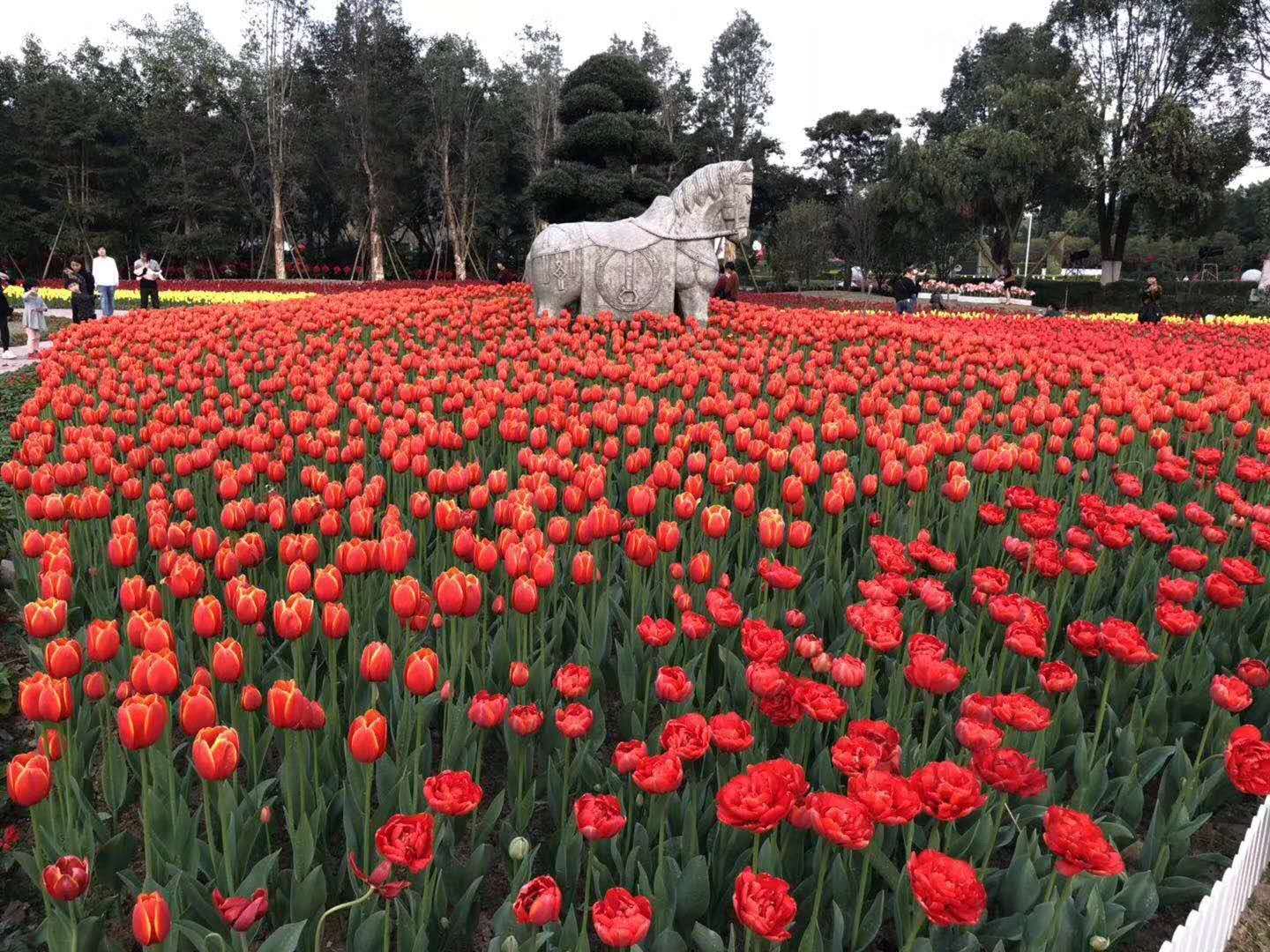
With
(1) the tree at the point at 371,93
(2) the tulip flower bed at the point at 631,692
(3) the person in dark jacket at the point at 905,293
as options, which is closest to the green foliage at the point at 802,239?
(1) the tree at the point at 371,93

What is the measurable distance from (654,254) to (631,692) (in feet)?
29.5

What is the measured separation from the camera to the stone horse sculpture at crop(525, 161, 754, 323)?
1131 cm

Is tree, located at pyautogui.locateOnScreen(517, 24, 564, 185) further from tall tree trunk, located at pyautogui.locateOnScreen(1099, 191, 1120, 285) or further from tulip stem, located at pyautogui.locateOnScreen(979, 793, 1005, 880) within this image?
tulip stem, located at pyautogui.locateOnScreen(979, 793, 1005, 880)

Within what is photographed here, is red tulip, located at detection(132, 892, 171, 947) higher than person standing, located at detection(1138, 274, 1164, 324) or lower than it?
lower

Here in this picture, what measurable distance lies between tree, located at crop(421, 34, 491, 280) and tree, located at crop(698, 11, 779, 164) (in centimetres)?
1753

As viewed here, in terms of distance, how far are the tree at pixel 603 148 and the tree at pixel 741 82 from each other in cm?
2383

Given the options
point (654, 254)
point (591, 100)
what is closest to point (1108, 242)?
point (591, 100)

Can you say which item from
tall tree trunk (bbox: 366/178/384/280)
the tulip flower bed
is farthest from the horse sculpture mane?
tall tree trunk (bbox: 366/178/384/280)

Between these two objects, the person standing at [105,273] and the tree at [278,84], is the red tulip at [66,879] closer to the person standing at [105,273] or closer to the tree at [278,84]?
the person standing at [105,273]

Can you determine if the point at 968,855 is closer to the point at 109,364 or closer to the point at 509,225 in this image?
the point at 109,364

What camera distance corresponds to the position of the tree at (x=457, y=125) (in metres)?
39.6

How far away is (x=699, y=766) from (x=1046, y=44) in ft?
165

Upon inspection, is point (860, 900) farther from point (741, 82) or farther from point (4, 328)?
point (741, 82)

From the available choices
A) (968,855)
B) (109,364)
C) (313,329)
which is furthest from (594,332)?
(968,855)
